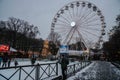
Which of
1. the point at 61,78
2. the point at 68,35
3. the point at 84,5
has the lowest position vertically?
the point at 61,78

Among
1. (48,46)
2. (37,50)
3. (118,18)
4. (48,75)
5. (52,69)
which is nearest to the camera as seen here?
(48,75)

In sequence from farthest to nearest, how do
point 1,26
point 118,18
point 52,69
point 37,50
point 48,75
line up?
point 37,50 → point 1,26 → point 118,18 → point 52,69 → point 48,75

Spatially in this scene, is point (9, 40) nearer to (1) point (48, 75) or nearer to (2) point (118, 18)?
(2) point (118, 18)

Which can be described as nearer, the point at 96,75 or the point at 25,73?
the point at 25,73

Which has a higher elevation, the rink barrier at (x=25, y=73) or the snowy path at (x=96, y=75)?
the rink barrier at (x=25, y=73)

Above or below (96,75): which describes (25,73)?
above

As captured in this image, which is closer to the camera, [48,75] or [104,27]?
[48,75]

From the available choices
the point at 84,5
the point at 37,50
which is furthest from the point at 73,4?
the point at 37,50

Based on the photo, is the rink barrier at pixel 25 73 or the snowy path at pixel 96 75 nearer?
the rink barrier at pixel 25 73

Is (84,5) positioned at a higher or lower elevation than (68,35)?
higher

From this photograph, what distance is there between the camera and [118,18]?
32469 mm

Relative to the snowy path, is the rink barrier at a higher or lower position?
higher

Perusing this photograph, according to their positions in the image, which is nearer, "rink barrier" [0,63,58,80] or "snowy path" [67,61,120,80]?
"rink barrier" [0,63,58,80]

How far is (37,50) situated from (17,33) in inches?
856
